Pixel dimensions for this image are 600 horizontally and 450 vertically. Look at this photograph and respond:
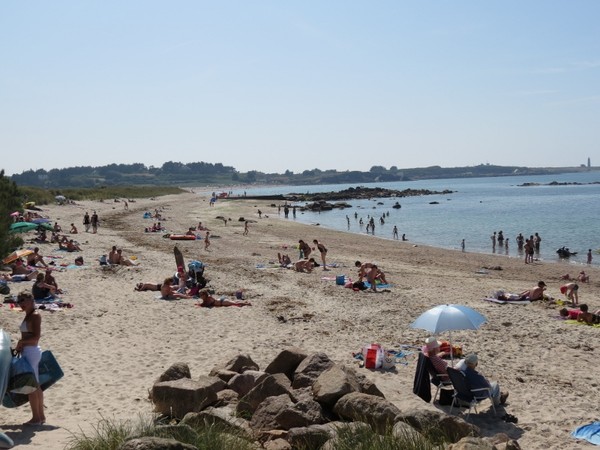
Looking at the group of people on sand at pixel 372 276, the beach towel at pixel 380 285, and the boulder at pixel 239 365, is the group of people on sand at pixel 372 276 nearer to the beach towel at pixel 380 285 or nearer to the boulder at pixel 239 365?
the beach towel at pixel 380 285

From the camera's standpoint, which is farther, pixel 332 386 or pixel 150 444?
pixel 332 386

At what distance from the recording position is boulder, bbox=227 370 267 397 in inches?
322

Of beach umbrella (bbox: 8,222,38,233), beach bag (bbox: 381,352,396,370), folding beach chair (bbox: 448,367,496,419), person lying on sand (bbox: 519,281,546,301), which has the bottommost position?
person lying on sand (bbox: 519,281,546,301)

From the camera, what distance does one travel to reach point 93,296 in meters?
16.0

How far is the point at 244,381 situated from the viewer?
8.27m

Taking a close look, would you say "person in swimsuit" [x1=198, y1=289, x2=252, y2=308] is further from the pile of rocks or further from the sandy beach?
the pile of rocks

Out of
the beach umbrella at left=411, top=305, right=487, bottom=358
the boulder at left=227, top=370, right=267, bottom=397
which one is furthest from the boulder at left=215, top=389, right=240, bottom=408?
the beach umbrella at left=411, top=305, right=487, bottom=358

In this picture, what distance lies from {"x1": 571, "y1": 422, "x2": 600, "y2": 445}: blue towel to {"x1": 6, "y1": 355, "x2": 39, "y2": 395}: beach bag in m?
6.62

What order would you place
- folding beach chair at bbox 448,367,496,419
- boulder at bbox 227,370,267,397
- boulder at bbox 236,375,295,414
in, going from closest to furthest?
boulder at bbox 236,375,295,414 < boulder at bbox 227,370,267,397 < folding beach chair at bbox 448,367,496,419

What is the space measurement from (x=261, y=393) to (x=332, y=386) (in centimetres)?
93

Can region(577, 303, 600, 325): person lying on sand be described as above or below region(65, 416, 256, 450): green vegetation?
below

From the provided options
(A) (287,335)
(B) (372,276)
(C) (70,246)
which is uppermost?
(C) (70,246)

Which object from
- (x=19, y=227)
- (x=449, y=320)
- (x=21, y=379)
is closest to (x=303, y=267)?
(x=19, y=227)

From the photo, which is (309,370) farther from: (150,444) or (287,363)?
(150,444)
